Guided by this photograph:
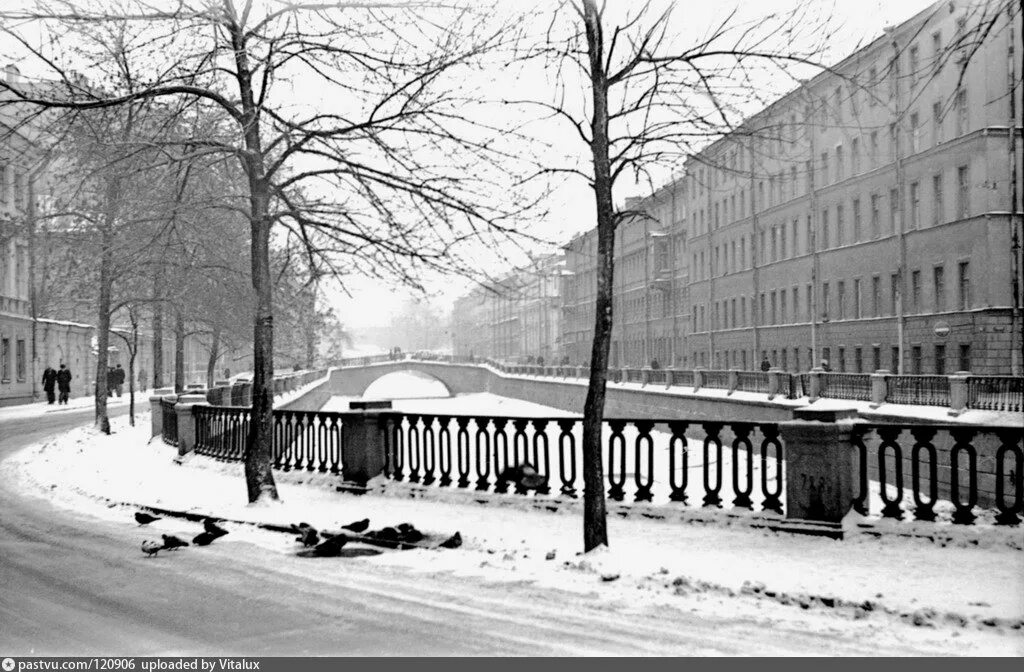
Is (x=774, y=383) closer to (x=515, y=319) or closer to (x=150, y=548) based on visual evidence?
(x=150, y=548)

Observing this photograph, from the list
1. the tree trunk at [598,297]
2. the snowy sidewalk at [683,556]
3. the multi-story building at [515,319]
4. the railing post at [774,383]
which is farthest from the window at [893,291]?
the tree trunk at [598,297]

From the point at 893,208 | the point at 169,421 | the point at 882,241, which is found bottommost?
the point at 169,421

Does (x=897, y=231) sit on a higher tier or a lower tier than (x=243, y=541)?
higher

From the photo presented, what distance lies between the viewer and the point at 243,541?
10641 mm

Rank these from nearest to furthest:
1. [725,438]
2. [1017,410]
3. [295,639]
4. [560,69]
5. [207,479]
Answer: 1. [295,639]
2. [560,69]
3. [207,479]
4. [1017,410]
5. [725,438]

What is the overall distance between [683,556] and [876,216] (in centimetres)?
3962

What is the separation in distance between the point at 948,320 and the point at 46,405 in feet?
118

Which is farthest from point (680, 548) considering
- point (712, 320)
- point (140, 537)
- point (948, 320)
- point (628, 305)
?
point (628, 305)

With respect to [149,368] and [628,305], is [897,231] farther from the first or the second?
[149,368]

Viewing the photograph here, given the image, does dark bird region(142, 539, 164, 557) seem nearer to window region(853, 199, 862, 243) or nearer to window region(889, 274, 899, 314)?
window region(889, 274, 899, 314)

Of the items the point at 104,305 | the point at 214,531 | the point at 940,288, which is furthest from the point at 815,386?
the point at 214,531

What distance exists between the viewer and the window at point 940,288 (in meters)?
39.3

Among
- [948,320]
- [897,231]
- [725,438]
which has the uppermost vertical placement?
[897,231]

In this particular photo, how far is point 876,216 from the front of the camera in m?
45.4
